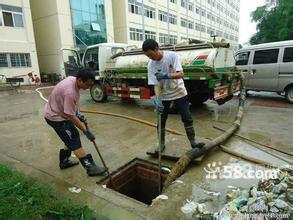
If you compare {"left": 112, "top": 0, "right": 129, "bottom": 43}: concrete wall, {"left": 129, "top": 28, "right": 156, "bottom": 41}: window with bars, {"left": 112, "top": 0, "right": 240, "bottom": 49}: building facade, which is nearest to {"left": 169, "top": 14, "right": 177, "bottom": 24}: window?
{"left": 112, "top": 0, "right": 240, "bottom": 49}: building facade

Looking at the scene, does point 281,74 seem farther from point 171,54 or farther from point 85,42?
point 85,42

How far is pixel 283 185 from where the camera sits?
96.8 inches

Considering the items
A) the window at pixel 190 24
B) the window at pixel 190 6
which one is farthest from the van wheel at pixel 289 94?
the window at pixel 190 6

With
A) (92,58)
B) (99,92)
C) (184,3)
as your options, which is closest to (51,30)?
(92,58)

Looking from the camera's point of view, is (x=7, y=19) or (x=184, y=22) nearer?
(x=7, y=19)

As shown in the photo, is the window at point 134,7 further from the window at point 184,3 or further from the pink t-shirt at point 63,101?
the pink t-shirt at point 63,101

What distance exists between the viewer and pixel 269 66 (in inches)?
313

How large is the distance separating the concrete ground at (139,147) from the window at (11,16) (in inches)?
484

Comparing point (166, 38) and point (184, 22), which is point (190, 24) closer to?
point (184, 22)

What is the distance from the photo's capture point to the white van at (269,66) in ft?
24.7

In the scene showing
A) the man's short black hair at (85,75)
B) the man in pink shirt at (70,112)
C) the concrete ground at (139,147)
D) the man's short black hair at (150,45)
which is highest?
the man's short black hair at (150,45)

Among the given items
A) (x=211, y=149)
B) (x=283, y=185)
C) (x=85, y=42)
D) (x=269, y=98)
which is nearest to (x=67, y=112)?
(x=211, y=149)

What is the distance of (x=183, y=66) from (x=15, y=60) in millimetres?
15745

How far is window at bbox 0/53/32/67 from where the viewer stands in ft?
54.9
